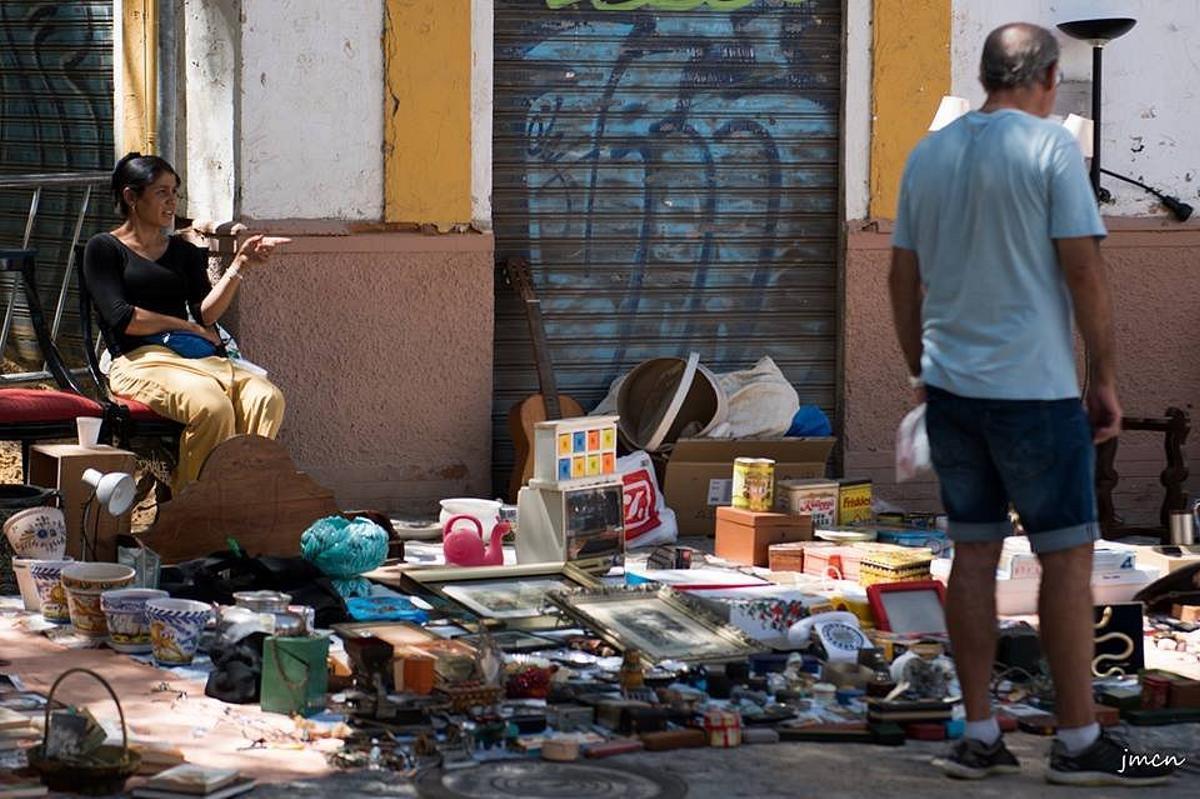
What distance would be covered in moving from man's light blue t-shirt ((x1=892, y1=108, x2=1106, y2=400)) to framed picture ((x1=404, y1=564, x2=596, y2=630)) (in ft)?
7.69

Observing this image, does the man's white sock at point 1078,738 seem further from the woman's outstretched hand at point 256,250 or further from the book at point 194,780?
the woman's outstretched hand at point 256,250

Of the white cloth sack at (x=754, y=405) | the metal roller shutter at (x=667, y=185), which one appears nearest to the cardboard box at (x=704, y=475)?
the white cloth sack at (x=754, y=405)

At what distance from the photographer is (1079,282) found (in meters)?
5.17

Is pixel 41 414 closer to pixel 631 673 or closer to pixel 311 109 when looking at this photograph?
pixel 311 109

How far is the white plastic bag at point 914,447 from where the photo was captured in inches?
217

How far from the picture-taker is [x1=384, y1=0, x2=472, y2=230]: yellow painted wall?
949cm

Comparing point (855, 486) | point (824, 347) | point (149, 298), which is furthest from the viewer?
point (824, 347)

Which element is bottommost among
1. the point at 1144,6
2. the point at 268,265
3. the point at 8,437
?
the point at 8,437

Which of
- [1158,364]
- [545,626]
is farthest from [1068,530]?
[1158,364]

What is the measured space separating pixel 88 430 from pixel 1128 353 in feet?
17.6

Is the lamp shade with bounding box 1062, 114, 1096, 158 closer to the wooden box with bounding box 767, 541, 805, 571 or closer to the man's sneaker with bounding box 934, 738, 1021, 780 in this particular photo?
the wooden box with bounding box 767, 541, 805, 571

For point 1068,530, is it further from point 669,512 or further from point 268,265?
point 268,265

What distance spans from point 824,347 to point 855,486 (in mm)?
1248

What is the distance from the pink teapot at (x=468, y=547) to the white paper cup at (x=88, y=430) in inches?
57.1
